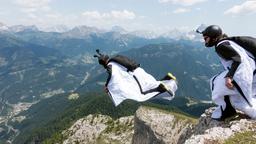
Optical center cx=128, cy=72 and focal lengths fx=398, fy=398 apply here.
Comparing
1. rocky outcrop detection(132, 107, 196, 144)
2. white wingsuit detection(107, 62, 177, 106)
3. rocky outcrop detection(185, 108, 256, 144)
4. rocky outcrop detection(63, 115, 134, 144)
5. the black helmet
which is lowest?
rocky outcrop detection(63, 115, 134, 144)

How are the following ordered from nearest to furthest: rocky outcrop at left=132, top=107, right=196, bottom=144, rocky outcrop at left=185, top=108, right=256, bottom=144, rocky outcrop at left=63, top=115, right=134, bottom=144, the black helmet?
1. rocky outcrop at left=185, top=108, right=256, bottom=144
2. the black helmet
3. rocky outcrop at left=132, top=107, right=196, bottom=144
4. rocky outcrop at left=63, top=115, right=134, bottom=144

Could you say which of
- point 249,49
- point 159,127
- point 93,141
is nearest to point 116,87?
point 249,49

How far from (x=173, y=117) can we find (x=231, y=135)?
Answer: 6582 centimetres

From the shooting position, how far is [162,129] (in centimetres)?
7681

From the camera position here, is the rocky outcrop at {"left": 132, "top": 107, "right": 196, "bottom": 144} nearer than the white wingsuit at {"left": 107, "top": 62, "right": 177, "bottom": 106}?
No

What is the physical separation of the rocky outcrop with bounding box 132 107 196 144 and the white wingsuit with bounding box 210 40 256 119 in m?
51.3

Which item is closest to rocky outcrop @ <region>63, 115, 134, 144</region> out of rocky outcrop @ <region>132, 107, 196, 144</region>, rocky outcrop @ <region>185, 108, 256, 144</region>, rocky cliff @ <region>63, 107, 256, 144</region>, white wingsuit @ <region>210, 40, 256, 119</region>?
rocky cliff @ <region>63, 107, 256, 144</region>

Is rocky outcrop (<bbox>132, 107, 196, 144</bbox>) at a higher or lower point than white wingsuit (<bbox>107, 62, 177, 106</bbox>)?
lower

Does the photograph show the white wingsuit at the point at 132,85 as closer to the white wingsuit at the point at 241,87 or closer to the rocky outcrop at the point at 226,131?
the white wingsuit at the point at 241,87

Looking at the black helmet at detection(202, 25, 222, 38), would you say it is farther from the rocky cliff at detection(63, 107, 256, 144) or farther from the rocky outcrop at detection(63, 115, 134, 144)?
the rocky outcrop at detection(63, 115, 134, 144)

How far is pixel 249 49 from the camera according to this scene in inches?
736

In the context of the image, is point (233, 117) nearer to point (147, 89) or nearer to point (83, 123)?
point (147, 89)

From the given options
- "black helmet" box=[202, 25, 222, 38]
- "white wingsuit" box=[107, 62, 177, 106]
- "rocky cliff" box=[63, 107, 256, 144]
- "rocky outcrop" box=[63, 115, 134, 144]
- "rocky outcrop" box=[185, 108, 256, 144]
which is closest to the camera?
"rocky outcrop" box=[185, 108, 256, 144]

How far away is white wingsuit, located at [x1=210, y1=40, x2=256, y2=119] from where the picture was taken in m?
17.8
